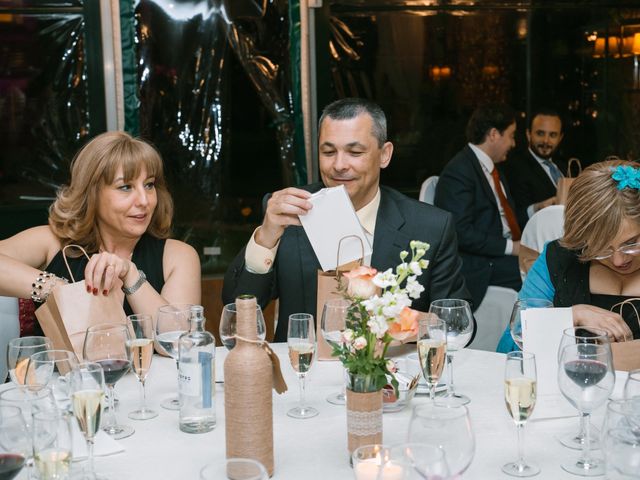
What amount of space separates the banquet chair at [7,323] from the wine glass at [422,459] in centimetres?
181

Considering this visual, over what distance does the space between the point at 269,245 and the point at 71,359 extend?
1111 mm

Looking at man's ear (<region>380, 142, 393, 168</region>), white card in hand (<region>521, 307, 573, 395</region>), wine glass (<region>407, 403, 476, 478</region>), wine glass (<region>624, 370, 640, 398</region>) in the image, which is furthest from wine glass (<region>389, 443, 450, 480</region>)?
man's ear (<region>380, 142, 393, 168</region>)

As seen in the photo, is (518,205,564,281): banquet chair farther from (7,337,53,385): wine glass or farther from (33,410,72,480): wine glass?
(33,410,72,480): wine glass

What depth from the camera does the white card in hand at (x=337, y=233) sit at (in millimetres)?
2508

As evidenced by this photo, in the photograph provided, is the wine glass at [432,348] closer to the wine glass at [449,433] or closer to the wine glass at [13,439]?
the wine glass at [449,433]

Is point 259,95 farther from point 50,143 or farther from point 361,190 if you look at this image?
point 361,190

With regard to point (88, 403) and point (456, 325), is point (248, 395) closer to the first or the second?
point (88, 403)

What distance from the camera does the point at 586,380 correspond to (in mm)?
1703

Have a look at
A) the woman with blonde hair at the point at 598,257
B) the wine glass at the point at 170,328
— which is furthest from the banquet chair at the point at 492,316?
the wine glass at the point at 170,328

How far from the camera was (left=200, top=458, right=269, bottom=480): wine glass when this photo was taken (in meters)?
1.20

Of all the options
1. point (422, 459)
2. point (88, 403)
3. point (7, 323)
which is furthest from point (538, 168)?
point (422, 459)

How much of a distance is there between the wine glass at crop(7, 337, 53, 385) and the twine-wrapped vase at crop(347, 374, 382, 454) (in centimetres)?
76

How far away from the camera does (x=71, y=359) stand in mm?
1768

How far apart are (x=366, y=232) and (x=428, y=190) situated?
2.14 meters
